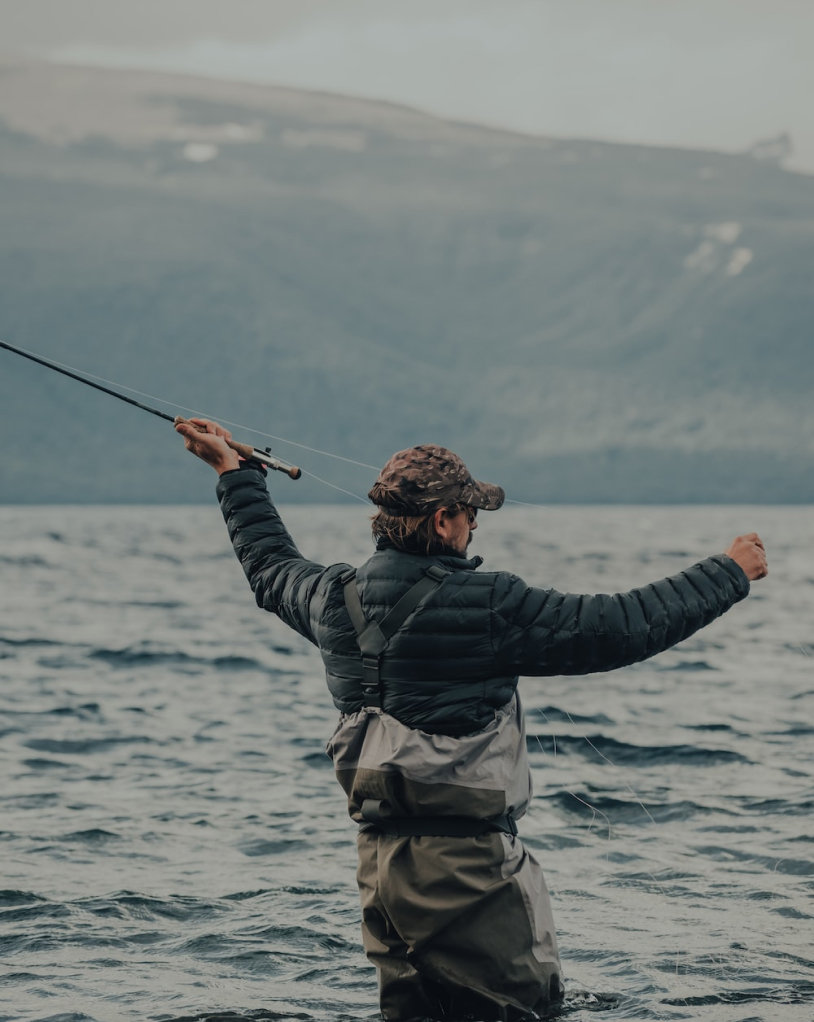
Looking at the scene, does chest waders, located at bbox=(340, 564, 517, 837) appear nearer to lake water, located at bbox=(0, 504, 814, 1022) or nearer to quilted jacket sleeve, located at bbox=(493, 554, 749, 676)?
quilted jacket sleeve, located at bbox=(493, 554, 749, 676)

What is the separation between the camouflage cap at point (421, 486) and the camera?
491cm

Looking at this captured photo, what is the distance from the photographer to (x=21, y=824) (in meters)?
9.98

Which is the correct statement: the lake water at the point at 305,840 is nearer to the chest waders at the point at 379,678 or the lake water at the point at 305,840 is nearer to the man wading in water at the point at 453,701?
the man wading in water at the point at 453,701

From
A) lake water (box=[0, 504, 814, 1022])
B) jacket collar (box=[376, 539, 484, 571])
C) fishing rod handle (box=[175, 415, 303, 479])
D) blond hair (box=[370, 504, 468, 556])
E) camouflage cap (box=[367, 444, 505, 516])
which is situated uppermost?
fishing rod handle (box=[175, 415, 303, 479])

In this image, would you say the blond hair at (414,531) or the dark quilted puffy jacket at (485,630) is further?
the blond hair at (414,531)

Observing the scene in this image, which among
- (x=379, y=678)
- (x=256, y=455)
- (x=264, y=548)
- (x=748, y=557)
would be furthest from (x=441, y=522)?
(x=256, y=455)

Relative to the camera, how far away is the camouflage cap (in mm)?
4910

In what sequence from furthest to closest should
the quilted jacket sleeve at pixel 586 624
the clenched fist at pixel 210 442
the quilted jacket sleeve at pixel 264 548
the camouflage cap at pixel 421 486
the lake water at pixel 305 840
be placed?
the lake water at pixel 305 840, the clenched fist at pixel 210 442, the quilted jacket sleeve at pixel 264 548, the camouflage cap at pixel 421 486, the quilted jacket sleeve at pixel 586 624

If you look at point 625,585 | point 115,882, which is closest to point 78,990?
point 115,882

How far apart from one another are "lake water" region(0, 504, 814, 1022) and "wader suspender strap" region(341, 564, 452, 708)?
168cm

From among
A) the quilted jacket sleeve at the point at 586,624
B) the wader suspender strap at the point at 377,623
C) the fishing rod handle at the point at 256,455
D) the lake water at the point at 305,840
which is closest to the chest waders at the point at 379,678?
the wader suspender strap at the point at 377,623

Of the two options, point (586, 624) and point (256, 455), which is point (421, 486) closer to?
point (586, 624)

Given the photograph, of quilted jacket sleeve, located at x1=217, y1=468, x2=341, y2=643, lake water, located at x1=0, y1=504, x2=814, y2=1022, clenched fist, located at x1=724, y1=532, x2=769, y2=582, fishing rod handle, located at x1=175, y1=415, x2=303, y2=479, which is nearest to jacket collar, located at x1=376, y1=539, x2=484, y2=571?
quilted jacket sleeve, located at x1=217, y1=468, x2=341, y2=643

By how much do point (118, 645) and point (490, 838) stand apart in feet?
62.2
